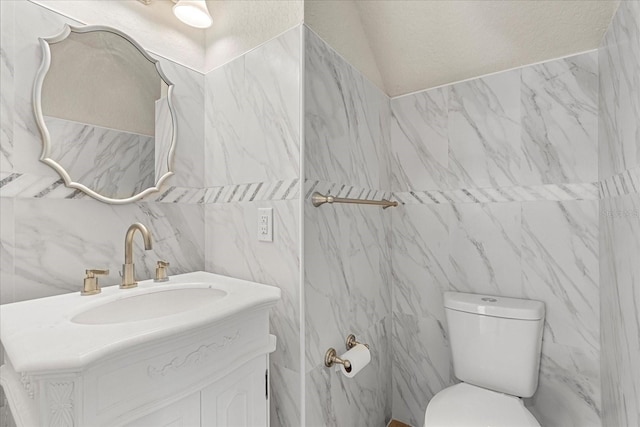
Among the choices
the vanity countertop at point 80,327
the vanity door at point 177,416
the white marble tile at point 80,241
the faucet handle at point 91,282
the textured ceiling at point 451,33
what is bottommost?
the vanity door at point 177,416

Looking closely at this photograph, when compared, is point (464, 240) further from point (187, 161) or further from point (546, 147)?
point (187, 161)

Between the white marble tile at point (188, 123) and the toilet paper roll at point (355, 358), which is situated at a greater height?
the white marble tile at point (188, 123)

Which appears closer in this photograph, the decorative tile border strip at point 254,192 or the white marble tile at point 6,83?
the white marble tile at point 6,83

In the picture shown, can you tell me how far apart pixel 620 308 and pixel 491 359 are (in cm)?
52

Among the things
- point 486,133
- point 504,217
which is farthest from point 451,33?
point 504,217

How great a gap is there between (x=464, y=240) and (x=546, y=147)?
0.55m

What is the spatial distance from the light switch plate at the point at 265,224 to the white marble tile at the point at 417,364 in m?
0.99

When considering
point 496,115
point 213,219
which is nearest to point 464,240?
point 496,115

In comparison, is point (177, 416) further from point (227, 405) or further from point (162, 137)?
point (162, 137)

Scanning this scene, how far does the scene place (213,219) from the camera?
1.43 m

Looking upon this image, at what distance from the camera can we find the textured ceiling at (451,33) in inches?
48.8

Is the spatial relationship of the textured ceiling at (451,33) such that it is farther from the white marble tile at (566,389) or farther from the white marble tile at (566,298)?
the white marble tile at (566,389)

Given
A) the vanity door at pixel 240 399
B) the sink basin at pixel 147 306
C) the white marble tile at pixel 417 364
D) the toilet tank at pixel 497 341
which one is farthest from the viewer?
the white marble tile at pixel 417 364

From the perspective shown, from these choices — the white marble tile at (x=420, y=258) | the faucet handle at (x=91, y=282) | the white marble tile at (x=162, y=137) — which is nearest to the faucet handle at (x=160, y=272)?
the faucet handle at (x=91, y=282)
